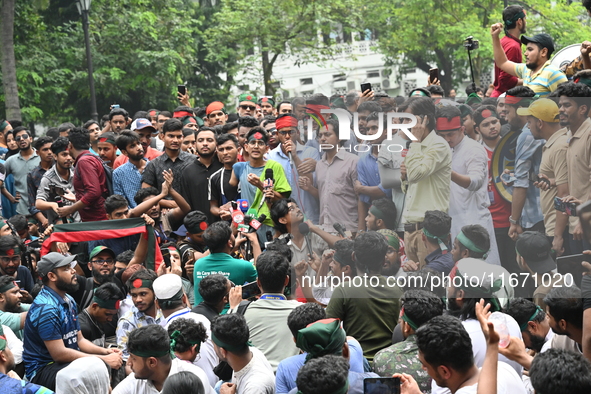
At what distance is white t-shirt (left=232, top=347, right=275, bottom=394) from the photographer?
4801 mm

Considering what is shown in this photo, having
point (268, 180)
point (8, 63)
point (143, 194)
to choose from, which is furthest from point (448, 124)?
point (8, 63)

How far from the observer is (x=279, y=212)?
7.46 m

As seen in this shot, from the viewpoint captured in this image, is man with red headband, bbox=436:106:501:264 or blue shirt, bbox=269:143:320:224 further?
blue shirt, bbox=269:143:320:224

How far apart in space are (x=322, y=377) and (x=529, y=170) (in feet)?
6.85

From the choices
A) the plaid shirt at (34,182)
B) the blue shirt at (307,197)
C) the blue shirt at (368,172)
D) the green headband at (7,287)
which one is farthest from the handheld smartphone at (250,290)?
the plaid shirt at (34,182)

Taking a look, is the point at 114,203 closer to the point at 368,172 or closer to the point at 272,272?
the point at 272,272

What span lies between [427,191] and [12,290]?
3.96 metres

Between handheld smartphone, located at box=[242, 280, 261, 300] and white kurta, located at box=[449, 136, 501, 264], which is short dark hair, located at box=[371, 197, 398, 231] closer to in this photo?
white kurta, located at box=[449, 136, 501, 264]

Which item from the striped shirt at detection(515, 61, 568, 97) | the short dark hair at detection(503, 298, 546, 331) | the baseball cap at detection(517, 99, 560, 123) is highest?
the striped shirt at detection(515, 61, 568, 97)

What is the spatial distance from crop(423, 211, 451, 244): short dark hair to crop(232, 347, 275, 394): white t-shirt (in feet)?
4.45

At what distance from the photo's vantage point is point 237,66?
29453mm

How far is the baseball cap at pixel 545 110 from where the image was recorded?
4973mm

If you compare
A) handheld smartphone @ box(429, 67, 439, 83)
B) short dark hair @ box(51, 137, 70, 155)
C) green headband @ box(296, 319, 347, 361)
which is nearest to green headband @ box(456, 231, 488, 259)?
green headband @ box(296, 319, 347, 361)

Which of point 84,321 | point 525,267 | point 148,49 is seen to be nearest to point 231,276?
point 84,321
